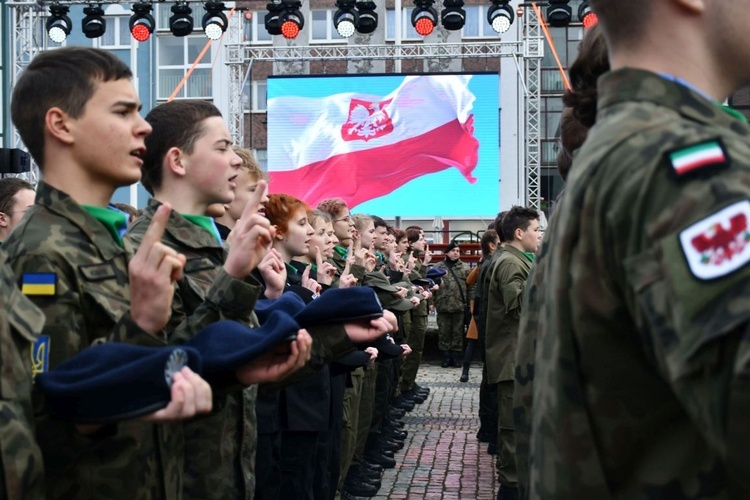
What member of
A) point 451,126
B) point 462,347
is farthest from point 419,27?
point 451,126

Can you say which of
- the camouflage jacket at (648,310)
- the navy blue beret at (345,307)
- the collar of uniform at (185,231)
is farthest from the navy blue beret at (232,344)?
the camouflage jacket at (648,310)

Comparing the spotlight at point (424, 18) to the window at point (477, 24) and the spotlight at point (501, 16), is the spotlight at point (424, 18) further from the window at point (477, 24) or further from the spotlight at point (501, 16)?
the window at point (477, 24)

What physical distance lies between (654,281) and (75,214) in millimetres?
1804

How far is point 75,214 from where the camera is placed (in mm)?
2844

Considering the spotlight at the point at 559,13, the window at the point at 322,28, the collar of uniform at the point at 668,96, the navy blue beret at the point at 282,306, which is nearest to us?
the collar of uniform at the point at 668,96

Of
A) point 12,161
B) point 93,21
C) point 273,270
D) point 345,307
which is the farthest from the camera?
point 93,21

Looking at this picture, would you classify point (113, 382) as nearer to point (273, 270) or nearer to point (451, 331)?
point (273, 270)

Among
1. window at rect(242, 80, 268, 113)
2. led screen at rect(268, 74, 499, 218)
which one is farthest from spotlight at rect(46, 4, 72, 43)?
window at rect(242, 80, 268, 113)

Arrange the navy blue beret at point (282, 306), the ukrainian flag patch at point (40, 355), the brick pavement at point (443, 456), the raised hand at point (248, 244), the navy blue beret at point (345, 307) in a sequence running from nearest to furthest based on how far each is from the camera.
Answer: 1. the ukrainian flag patch at point (40, 355)
2. the raised hand at point (248, 244)
3. the navy blue beret at point (345, 307)
4. the navy blue beret at point (282, 306)
5. the brick pavement at point (443, 456)

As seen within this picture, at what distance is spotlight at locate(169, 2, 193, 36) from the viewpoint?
53.7 feet

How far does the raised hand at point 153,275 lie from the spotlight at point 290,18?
14016 millimetres

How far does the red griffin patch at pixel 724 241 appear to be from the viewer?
1402 millimetres

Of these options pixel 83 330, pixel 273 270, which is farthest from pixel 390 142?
pixel 83 330

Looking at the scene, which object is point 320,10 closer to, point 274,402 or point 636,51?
point 274,402
